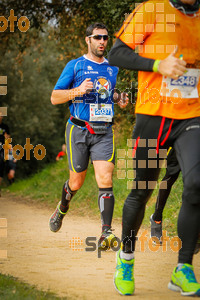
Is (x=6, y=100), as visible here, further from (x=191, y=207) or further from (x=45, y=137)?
(x=191, y=207)

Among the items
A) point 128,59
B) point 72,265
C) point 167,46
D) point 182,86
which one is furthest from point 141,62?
point 72,265

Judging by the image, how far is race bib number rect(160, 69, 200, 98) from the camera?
414cm

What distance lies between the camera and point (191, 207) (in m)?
4.05

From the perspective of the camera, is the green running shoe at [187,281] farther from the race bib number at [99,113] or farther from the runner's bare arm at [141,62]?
the race bib number at [99,113]

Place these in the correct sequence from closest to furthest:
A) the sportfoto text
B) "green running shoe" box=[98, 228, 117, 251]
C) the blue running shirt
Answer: "green running shoe" box=[98, 228, 117, 251] → the sportfoto text → the blue running shirt

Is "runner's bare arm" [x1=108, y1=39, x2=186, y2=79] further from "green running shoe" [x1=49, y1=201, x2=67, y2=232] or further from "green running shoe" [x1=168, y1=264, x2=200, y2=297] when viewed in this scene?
"green running shoe" [x1=49, y1=201, x2=67, y2=232]

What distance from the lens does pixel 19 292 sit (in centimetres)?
425

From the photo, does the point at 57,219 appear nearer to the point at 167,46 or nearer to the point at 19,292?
the point at 19,292

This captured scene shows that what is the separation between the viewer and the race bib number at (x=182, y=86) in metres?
4.14

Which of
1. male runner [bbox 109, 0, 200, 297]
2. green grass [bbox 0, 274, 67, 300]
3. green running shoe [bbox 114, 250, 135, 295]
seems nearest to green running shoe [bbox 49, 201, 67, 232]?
green grass [bbox 0, 274, 67, 300]

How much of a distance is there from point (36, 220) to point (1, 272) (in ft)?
15.6

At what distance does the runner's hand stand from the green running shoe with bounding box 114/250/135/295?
1405 millimetres

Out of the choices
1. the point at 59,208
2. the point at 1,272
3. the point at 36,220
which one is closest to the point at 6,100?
the point at 36,220

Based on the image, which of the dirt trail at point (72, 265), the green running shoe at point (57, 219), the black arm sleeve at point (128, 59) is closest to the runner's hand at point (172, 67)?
the black arm sleeve at point (128, 59)
